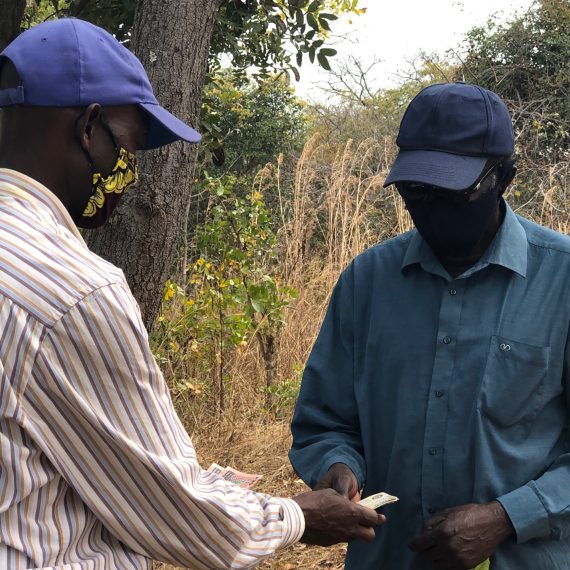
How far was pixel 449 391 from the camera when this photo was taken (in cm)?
220

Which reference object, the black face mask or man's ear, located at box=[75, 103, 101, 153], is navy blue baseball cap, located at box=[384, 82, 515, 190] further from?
man's ear, located at box=[75, 103, 101, 153]

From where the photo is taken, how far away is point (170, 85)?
11.3ft

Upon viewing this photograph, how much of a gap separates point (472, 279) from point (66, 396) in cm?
116

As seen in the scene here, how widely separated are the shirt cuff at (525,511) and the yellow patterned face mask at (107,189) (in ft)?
3.86

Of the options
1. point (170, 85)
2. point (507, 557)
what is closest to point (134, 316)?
point (507, 557)

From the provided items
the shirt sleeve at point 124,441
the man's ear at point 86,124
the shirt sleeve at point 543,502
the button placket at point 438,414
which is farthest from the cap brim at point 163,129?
the shirt sleeve at point 543,502

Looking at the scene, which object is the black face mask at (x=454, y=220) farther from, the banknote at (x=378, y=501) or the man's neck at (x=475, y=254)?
the banknote at (x=378, y=501)

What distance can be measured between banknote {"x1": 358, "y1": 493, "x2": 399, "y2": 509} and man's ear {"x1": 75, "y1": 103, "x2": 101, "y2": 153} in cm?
112

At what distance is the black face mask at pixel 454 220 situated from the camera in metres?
2.27

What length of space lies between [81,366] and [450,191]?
1.10 metres

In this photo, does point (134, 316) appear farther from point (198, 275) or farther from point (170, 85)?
point (198, 275)

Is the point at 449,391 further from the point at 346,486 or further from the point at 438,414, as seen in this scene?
the point at 346,486

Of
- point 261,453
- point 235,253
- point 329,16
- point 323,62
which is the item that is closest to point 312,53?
point 323,62

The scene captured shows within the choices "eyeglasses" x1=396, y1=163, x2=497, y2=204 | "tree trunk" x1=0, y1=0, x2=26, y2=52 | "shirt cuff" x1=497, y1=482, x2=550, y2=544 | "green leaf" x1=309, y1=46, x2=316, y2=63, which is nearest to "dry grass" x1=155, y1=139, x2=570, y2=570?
"green leaf" x1=309, y1=46, x2=316, y2=63
